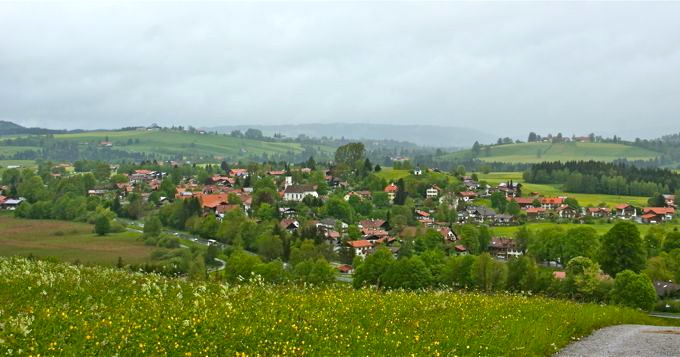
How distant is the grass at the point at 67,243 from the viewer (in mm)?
66062

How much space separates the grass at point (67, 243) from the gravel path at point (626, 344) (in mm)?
50617

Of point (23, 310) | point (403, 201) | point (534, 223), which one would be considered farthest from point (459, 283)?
point (403, 201)

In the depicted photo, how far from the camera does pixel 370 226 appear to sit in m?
98.4

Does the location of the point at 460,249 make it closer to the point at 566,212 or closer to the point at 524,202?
the point at 566,212

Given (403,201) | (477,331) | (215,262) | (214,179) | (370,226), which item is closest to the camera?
(477,331)

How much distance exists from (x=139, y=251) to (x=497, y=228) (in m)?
57.3

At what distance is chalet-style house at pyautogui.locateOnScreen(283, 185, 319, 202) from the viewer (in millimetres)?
122625

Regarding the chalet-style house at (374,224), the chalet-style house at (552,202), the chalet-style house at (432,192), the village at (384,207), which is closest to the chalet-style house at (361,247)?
the village at (384,207)

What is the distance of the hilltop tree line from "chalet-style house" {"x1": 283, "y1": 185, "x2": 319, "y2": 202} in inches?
2648

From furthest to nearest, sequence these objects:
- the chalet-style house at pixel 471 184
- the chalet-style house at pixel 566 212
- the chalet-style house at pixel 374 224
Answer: the chalet-style house at pixel 471 184 → the chalet-style house at pixel 566 212 → the chalet-style house at pixel 374 224

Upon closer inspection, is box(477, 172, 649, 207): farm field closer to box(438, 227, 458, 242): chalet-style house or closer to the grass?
box(438, 227, 458, 242): chalet-style house

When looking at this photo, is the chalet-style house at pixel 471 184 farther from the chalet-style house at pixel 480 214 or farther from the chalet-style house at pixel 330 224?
the chalet-style house at pixel 330 224

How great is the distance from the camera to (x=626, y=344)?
50.9 feet

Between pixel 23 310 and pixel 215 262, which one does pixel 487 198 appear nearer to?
pixel 215 262
